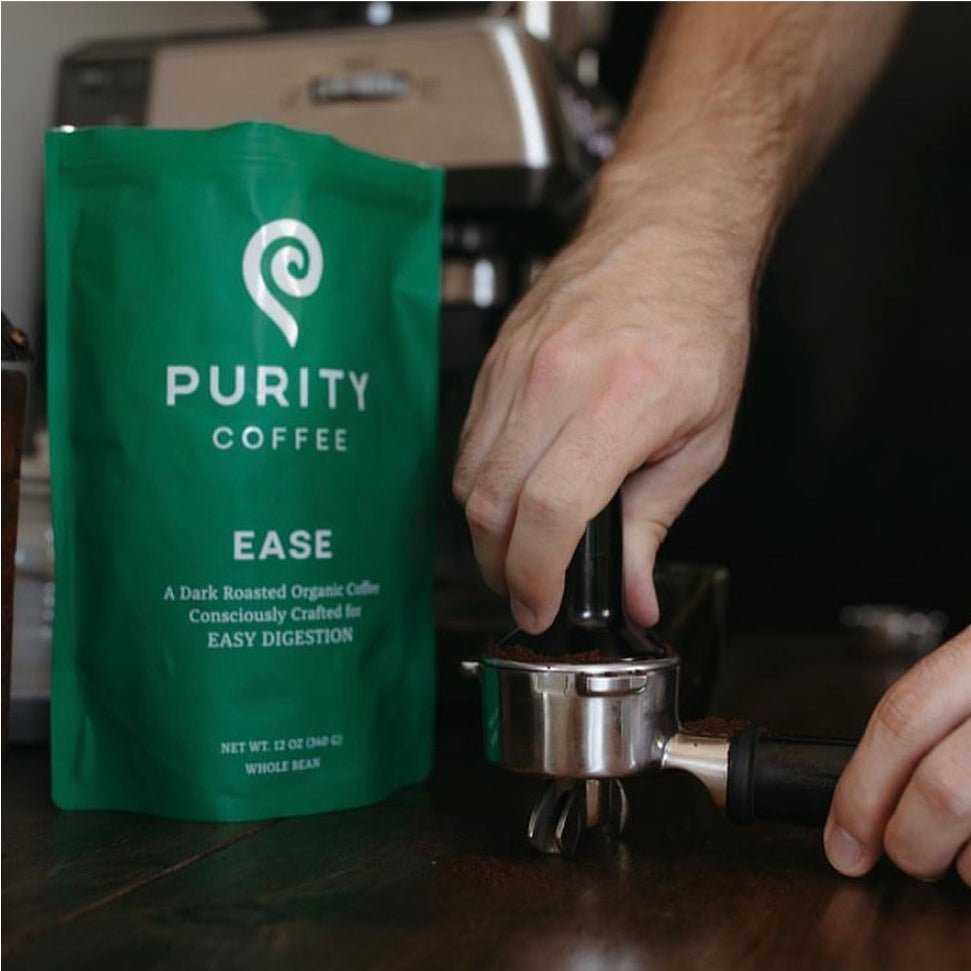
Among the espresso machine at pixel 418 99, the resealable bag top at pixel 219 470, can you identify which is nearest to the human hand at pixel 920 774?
the resealable bag top at pixel 219 470

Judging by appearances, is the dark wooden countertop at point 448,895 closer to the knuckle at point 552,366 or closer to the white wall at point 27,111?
the knuckle at point 552,366

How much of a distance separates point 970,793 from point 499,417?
25cm

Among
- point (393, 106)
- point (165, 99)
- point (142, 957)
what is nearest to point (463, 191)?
point (393, 106)

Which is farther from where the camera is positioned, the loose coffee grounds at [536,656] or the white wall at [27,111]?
the white wall at [27,111]

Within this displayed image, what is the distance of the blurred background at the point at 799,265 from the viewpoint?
4.00ft

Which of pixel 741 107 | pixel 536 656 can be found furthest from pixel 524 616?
pixel 741 107

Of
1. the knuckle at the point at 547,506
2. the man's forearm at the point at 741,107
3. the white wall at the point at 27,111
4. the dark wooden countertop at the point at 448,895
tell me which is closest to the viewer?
the dark wooden countertop at the point at 448,895

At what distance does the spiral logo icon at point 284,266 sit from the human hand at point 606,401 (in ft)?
0.31

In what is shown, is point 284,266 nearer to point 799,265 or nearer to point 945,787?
point 945,787

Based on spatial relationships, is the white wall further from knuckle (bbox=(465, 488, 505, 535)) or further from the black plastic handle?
the black plastic handle

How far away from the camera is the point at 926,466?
159 cm

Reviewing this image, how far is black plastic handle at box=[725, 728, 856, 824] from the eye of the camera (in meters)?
0.57

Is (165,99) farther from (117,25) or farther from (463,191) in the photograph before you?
(463,191)

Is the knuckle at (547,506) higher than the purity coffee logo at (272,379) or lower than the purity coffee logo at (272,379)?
lower
